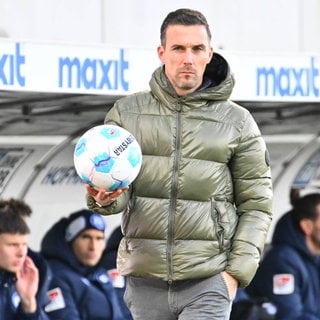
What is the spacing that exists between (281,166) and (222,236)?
528 cm

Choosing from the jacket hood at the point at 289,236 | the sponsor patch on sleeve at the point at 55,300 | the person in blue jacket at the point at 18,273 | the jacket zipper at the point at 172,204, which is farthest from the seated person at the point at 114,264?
the jacket zipper at the point at 172,204

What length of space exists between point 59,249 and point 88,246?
0.20 m

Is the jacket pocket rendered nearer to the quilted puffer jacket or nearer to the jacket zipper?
the quilted puffer jacket

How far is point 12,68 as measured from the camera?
25.6ft

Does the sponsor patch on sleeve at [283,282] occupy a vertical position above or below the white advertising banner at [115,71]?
below

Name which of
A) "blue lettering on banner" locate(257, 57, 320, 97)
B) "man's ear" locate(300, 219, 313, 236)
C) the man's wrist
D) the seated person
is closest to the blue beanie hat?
the seated person

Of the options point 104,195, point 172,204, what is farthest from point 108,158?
point 172,204

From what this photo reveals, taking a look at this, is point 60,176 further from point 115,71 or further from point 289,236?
point 289,236

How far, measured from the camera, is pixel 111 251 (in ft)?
32.3

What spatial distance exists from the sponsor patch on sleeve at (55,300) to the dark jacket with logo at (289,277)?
1.54 m

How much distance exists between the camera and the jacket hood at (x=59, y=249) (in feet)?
31.1

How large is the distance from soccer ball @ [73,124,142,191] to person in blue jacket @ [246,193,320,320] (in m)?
4.77

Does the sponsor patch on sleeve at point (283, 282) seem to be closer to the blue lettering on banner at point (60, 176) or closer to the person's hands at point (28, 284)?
the blue lettering on banner at point (60, 176)

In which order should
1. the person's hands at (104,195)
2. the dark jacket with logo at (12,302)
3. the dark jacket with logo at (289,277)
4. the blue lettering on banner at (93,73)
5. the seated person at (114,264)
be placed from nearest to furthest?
the person's hands at (104,195) < the blue lettering on banner at (93,73) < the dark jacket with logo at (12,302) < the seated person at (114,264) < the dark jacket with logo at (289,277)
